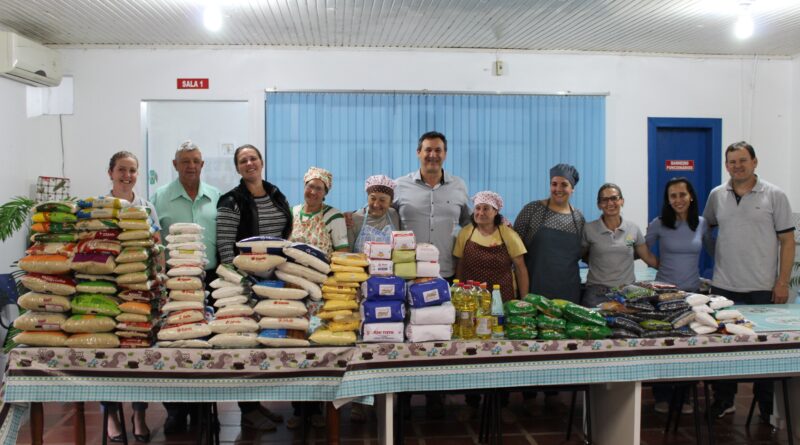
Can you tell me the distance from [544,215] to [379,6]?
6.97 ft

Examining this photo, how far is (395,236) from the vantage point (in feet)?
9.50

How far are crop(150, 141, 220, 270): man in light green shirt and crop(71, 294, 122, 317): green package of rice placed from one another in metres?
0.89

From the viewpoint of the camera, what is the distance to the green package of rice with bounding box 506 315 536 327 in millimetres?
2873

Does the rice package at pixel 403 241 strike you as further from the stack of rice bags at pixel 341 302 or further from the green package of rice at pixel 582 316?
the green package of rice at pixel 582 316

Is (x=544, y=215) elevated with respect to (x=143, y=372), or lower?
elevated

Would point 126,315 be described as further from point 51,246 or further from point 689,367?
point 689,367

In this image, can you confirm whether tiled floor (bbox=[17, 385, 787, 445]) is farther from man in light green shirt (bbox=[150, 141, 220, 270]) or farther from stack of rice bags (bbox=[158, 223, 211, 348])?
stack of rice bags (bbox=[158, 223, 211, 348])

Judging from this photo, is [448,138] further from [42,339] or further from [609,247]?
[42,339]

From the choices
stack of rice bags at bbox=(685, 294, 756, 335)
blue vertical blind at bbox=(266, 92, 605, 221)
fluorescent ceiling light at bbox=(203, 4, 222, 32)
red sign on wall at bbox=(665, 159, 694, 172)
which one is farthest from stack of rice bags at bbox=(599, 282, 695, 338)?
red sign on wall at bbox=(665, 159, 694, 172)

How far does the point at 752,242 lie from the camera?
384cm

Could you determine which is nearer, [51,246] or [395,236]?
[51,246]

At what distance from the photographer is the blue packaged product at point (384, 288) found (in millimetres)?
2738

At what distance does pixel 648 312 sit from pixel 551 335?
55 centimetres

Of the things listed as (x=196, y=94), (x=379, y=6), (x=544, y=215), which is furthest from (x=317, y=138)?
(x=544, y=215)
